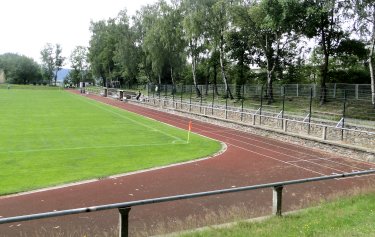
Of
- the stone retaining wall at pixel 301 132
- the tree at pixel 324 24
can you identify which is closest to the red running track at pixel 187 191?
the stone retaining wall at pixel 301 132

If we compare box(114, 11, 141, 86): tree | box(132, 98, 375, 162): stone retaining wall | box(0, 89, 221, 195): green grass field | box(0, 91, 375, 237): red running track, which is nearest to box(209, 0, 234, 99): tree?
box(132, 98, 375, 162): stone retaining wall

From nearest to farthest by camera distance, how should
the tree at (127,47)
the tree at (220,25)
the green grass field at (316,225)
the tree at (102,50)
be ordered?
the green grass field at (316,225), the tree at (220,25), the tree at (127,47), the tree at (102,50)

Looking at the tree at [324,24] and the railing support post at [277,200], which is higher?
the tree at [324,24]

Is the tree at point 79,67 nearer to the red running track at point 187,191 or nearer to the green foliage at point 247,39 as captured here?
the green foliage at point 247,39

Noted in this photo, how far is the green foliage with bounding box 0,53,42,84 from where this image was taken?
133125mm

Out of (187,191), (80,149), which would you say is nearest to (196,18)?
(80,149)

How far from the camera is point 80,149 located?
18641 millimetres

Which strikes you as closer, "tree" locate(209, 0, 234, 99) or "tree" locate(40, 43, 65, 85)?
"tree" locate(209, 0, 234, 99)

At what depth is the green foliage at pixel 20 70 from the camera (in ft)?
437

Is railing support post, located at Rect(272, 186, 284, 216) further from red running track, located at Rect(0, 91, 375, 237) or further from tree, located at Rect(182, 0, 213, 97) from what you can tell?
tree, located at Rect(182, 0, 213, 97)

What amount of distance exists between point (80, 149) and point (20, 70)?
419 ft

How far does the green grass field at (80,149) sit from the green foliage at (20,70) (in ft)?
373

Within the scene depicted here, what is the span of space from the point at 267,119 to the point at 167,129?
707 centimetres

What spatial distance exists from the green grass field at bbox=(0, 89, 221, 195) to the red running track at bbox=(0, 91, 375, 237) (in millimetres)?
1140
